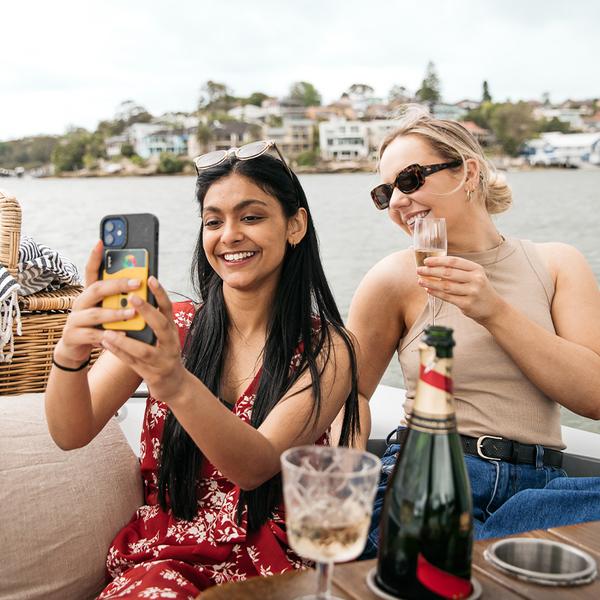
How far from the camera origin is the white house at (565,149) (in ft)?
111

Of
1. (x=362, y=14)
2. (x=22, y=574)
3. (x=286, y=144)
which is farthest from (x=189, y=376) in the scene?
(x=362, y=14)

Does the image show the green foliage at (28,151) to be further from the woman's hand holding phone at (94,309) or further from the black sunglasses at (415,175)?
the woman's hand holding phone at (94,309)

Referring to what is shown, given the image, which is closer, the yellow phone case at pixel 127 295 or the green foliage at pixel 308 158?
the yellow phone case at pixel 127 295

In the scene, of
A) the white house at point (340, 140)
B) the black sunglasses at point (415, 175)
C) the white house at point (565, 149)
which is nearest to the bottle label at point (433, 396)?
the black sunglasses at point (415, 175)

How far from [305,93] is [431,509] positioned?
45.2 meters

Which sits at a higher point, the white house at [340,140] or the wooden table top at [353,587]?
the white house at [340,140]

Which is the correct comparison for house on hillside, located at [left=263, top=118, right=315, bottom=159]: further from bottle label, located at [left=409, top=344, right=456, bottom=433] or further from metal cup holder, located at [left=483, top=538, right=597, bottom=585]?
bottle label, located at [left=409, top=344, right=456, bottom=433]

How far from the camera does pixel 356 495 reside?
88cm

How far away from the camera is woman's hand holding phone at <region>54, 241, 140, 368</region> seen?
3.71 ft

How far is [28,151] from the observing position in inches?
708

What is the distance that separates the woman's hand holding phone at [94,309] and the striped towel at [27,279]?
1398mm

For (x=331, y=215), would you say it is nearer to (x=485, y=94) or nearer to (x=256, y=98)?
(x=256, y=98)

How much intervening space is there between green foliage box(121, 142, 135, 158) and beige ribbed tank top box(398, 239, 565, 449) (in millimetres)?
27682

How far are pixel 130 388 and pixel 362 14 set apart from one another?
46590mm
